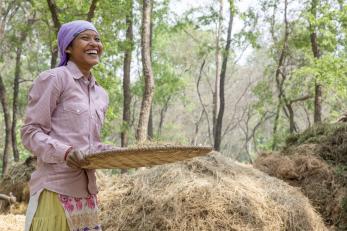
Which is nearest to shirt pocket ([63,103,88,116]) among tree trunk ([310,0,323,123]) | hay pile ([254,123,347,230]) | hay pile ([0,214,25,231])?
hay pile ([0,214,25,231])

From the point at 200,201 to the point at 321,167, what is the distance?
2.31 metres

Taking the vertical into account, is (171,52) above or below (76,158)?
above

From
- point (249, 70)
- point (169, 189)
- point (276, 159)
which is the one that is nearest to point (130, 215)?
point (169, 189)

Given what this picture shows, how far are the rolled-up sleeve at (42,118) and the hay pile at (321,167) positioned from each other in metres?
3.96

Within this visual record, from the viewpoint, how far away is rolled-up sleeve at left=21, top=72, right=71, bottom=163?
185cm

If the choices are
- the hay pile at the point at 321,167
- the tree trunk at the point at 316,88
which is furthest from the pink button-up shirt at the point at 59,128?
the tree trunk at the point at 316,88

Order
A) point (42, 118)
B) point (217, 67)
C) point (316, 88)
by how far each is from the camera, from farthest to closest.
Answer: point (217, 67), point (316, 88), point (42, 118)

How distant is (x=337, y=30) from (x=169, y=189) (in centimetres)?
1138

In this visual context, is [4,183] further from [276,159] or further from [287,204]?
[287,204]

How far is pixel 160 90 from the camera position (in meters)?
22.6

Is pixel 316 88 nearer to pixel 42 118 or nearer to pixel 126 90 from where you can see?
pixel 126 90

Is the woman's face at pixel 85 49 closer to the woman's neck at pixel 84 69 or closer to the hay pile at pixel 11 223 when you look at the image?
the woman's neck at pixel 84 69

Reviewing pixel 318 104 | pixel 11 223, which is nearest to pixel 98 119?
pixel 11 223

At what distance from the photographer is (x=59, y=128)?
1.96 metres
